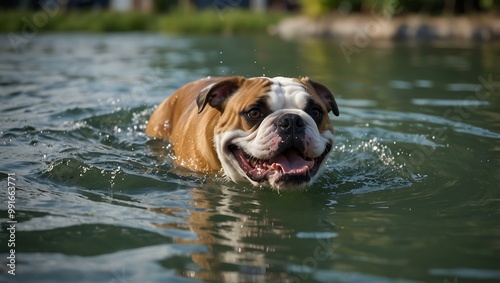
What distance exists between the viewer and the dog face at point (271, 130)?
452 centimetres

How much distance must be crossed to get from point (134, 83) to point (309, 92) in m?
6.24

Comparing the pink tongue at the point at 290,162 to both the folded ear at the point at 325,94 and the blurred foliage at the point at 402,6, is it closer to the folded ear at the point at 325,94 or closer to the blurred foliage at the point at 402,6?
the folded ear at the point at 325,94

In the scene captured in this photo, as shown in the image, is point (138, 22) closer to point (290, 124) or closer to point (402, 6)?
point (402, 6)

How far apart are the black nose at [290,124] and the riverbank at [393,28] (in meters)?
15.9

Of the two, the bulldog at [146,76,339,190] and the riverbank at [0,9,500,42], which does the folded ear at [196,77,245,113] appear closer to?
the bulldog at [146,76,339,190]

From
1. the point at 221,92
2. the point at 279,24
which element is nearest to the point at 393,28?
the point at 279,24

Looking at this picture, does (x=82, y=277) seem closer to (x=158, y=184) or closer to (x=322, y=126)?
(x=158, y=184)

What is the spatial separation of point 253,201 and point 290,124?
61cm

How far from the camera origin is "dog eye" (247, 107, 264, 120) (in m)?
4.78

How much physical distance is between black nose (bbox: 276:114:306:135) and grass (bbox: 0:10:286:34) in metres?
21.5


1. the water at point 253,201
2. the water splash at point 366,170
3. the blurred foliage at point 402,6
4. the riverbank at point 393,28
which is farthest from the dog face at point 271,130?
the blurred foliage at point 402,6

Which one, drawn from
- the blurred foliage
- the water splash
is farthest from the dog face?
the blurred foliage

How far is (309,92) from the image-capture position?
5.01 metres

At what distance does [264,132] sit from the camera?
15.0 ft
